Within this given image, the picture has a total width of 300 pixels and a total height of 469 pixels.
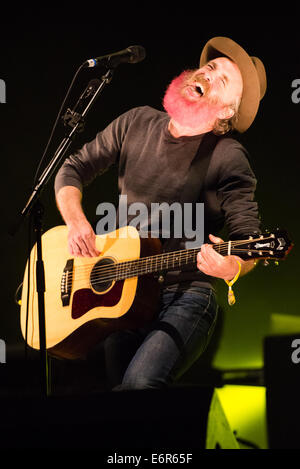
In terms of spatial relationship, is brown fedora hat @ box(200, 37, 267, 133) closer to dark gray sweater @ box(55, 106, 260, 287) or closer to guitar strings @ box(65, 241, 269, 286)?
dark gray sweater @ box(55, 106, 260, 287)

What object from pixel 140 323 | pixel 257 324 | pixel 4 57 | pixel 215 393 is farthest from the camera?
pixel 4 57

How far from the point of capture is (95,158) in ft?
9.99

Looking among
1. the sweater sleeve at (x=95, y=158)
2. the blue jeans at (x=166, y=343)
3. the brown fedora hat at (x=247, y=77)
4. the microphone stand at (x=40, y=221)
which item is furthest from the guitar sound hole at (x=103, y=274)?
the brown fedora hat at (x=247, y=77)

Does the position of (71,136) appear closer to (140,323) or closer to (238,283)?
(140,323)

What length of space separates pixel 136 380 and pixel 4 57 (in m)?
2.36

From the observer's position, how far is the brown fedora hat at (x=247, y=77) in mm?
2889

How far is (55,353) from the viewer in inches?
110

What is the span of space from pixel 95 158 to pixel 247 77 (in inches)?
37.2

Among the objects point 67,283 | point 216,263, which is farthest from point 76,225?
point 216,263

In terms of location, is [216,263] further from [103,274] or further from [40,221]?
[40,221]

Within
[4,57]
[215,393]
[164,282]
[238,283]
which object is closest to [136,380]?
[164,282]

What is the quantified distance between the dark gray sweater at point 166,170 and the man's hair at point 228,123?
0.06 m

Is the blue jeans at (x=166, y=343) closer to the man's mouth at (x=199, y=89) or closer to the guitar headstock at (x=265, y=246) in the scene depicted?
the guitar headstock at (x=265, y=246)

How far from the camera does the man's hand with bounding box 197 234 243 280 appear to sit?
7.93ft
